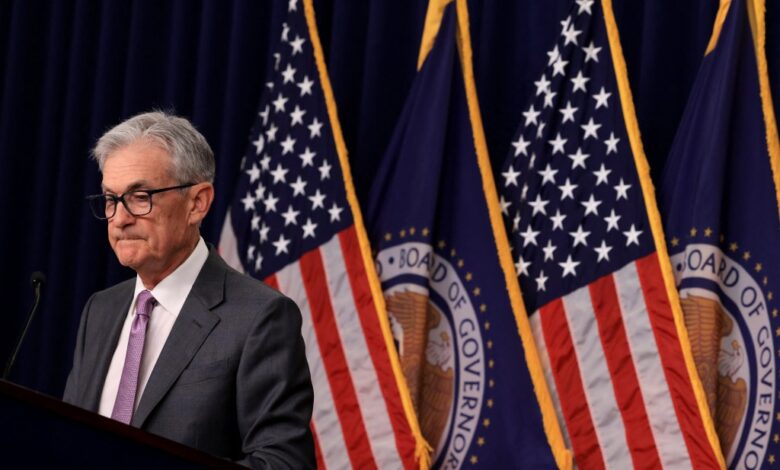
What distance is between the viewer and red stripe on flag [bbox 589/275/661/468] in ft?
11.5

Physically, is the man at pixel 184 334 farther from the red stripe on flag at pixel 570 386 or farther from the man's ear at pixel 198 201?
the red stripe on flag at pixel 570 386

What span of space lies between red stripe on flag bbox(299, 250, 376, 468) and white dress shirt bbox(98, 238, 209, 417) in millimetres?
1791

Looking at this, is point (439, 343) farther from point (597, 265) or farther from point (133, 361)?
point (133, 361)

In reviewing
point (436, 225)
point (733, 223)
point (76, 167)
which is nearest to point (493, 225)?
point (436, 225)

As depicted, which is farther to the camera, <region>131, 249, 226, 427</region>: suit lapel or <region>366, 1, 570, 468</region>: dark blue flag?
<region>366, 1, 570, 468</region>: dark blue flag

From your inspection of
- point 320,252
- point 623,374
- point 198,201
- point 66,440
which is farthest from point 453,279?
point 66,440

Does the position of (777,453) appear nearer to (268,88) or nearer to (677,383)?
(677,383)

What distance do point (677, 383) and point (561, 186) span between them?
0.77m

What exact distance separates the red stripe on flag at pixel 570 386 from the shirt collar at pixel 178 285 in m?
1.79

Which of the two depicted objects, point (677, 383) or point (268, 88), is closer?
point (677, 383)

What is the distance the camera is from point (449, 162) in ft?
13.2

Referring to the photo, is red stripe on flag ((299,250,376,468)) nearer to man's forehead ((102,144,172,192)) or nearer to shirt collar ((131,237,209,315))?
shirt collar ((131,237,209,315))

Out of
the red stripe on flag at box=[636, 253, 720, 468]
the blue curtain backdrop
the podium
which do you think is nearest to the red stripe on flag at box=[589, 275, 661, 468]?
the red stripe on flag at box=[636, 253, 720, 468]

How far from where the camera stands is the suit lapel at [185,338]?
79.0 inches
